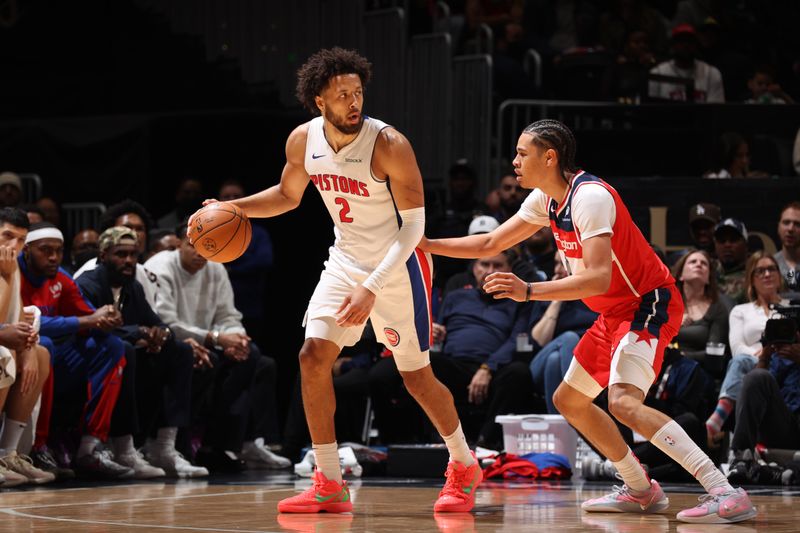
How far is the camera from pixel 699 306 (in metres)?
8.62

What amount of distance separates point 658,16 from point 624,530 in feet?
32.3

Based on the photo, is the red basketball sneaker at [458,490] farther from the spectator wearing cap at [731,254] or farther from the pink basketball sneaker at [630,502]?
the spectator wearing cap at [731,254]

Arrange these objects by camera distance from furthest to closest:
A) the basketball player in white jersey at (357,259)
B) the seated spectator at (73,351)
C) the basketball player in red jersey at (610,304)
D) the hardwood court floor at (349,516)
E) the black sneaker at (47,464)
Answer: the seated spectator at (73,351) → the black sneaker at (47,464) → the basketball player in white jersey at (357,259) → the basketball player in red jersey at (610,304) → the hardwood court floor at (349,516)

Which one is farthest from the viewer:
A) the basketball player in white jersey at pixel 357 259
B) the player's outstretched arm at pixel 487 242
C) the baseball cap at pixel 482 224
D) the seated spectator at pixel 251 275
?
the seated spectator at pixel 251 275

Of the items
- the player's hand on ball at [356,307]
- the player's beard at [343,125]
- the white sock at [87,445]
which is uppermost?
the player's beard at [343,125]

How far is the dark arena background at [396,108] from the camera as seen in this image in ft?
32.1

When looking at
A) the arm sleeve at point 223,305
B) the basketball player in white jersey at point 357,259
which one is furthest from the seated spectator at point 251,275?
the basketball player in white jersey at point 357,259

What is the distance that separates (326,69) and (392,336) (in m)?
1.24

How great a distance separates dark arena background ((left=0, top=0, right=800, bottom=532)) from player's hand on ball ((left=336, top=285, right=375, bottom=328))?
1.86 m

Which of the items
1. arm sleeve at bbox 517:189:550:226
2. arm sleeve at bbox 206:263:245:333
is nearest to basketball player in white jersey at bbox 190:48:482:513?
arm sleeve at bbox 517:189:550:226

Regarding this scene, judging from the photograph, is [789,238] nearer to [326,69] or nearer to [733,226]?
[733,226]

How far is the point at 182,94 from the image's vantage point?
42.7ft

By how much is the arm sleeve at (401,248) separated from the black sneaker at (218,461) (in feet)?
12.8

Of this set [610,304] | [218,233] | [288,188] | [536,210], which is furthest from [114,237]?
[610,304]
